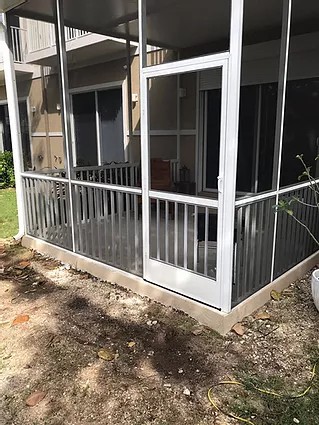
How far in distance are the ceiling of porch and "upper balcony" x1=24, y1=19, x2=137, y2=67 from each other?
1.27 metres

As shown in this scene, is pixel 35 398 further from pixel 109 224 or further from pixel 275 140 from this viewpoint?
pixel 275 140

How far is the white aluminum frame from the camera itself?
235 cm

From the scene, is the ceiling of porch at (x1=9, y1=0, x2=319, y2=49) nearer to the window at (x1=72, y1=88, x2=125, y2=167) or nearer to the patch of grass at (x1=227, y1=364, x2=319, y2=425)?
the window at (x1=72, y1=88, x2=125, y2=167)

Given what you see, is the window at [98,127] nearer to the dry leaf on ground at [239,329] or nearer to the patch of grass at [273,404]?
the dry leaf on ground at [239,329]

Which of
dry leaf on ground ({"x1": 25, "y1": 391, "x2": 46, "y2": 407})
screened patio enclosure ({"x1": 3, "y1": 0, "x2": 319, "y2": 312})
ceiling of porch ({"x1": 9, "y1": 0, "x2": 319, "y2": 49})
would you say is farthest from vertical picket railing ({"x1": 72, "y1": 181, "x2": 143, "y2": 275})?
ceiling of porch ({"x1": 9, "y1": 0, "x2": 319, "y2": 49})

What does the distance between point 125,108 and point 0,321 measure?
488 cm

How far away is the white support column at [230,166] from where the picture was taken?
2.28 m

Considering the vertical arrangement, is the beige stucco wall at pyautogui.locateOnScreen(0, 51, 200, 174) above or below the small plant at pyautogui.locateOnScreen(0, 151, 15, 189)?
above

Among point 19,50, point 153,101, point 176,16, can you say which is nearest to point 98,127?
point 153,101

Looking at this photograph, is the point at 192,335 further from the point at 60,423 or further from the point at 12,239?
the point at 12,239

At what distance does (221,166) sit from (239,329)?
1.25 metres

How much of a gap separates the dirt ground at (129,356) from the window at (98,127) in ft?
14.5

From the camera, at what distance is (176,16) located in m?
4.25

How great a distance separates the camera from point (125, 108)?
270 inches
